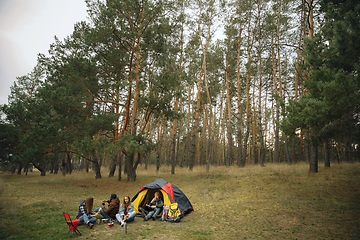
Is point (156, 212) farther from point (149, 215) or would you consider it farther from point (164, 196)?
point (164, 196)

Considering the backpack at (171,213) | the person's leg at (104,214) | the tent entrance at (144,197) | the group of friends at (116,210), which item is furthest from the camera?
the tent entrance at (144,197)

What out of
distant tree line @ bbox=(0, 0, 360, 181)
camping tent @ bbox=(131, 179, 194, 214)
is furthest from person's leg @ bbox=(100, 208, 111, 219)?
distant tree line @ bbox=(0, 0, 360, 181)

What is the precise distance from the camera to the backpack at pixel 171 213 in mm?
7309

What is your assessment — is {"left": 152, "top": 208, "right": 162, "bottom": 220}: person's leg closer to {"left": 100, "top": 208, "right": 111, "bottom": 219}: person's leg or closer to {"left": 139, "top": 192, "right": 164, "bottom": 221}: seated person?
{"left": 139, "top": 192, "right": 164, "bottom": 221}: seated person

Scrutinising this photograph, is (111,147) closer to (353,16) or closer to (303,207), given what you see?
(303,207)

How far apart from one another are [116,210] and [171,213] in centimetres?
204

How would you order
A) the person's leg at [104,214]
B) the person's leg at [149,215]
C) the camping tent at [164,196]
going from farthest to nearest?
1. the camping tent at [164,196]
2. the person's leg at [149,215]
3. the person's leg at [104,214]

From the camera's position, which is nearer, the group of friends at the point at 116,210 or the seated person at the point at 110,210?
the group of friends at the point at 116,210

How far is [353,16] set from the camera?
588cm

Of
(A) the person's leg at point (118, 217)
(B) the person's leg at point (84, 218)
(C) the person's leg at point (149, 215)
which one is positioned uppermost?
(B) the person's leg at point (84, 218)

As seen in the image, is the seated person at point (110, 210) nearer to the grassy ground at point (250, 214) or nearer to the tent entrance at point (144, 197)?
the grassy ground at point (250, 214)

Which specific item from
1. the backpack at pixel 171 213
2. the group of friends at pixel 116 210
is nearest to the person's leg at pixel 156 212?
the group of friends at pixel 116 210

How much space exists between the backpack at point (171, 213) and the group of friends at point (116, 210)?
358mm

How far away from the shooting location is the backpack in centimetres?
731
